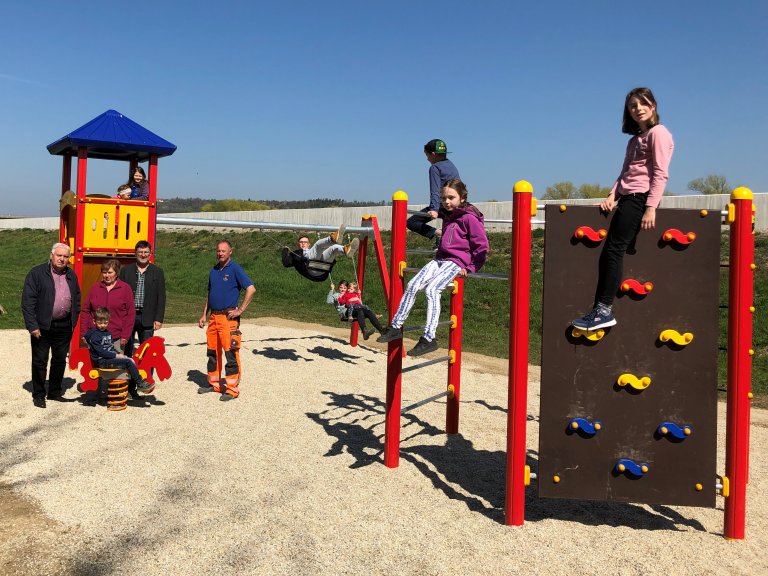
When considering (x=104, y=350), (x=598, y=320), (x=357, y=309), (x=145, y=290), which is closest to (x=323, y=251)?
(x=357, y=309)

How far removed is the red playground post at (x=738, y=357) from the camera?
3877 mm

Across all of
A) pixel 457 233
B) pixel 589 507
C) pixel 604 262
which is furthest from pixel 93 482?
pixel 604 262

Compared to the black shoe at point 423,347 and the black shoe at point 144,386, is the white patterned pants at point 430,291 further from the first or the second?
the black shoe at point 144,386

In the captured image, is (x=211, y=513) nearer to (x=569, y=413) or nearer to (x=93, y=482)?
(x=93, y=482)

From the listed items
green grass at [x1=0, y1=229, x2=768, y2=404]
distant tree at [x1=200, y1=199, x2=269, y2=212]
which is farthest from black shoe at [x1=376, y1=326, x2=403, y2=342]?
distant tree at [x1=200, y1=199, x2=269, y2=212]

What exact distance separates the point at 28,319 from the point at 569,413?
500 cm

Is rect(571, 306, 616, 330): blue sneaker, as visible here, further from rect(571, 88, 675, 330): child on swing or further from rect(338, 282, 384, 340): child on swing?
rect(338, 282, 384, 340): child on swing

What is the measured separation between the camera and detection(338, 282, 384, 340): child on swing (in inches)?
368

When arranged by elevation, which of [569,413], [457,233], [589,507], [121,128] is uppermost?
[121,128]

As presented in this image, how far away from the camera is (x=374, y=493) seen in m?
4.62

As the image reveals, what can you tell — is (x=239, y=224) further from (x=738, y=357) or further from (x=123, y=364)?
(x=738, y=357)

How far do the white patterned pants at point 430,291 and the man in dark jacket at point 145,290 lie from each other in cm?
346

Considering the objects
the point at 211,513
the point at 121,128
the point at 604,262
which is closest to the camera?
the point at 604,262

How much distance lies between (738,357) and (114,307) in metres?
5.30
